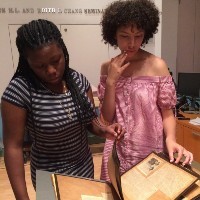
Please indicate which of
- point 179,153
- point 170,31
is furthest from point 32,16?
point 179,153

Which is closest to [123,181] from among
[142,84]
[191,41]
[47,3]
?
[142,84]

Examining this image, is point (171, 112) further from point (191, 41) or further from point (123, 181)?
point (191, 41)

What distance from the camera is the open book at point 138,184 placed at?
0.65 m

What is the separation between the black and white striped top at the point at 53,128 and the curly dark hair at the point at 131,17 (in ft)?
0.91

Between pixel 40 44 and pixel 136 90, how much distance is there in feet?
1.52

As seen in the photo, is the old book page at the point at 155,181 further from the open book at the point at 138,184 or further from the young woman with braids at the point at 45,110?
the young woman with braids at the point at 45,110

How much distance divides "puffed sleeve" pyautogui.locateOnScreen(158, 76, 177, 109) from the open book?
36 cm

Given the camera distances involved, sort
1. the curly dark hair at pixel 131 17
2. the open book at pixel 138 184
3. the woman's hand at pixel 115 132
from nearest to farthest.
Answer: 1. the open book at pixel 138 184
2. the woman's hand at pixel 115 132
3. the curly dark hair at pixel 131 17

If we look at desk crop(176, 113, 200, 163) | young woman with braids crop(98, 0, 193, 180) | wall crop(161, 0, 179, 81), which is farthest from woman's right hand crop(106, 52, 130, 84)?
wall crop(161, 0, 179, 81)

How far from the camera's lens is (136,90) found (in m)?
1.12

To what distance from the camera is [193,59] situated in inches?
151

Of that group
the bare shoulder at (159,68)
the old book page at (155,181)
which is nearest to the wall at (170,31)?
the bare shoulder at (159,68)

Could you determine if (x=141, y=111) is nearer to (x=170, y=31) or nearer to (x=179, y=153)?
(x=179, y=153)

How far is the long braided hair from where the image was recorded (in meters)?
0.85
